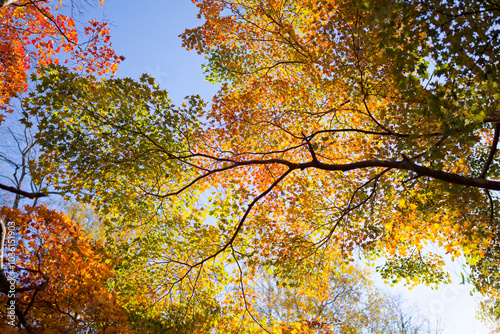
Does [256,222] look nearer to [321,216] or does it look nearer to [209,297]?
[321,216]

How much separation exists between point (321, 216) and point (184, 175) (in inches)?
152

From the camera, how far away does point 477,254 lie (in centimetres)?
595

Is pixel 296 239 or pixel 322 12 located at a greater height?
pixel 322 12

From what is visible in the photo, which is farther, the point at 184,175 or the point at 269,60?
the point at 269,60

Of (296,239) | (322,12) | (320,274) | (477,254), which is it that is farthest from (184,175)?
(477,254)

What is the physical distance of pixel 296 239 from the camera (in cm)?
753

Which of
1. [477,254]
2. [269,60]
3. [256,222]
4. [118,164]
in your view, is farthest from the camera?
[269,60]

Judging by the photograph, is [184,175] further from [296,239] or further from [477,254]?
[477,254]

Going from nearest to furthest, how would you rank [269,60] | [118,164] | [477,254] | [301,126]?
[477,254], [118,164], [301,126], [269,60]

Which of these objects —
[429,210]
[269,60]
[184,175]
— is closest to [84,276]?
[184,175]

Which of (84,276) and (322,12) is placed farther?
(84,276)

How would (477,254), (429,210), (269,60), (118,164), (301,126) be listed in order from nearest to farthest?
(477,254) < (118,164) < (429,210) < (301,126) < (269,60)

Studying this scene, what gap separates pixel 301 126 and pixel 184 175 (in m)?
3.65

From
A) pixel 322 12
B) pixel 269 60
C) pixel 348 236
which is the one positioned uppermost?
pixel 269 60
